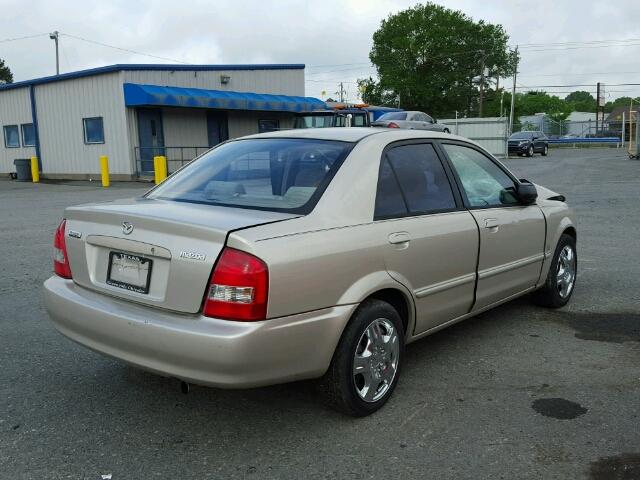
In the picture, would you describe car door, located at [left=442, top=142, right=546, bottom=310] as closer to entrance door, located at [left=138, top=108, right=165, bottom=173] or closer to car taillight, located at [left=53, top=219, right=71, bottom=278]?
car taillight, located at [left=53, top=219, right=71, bottom=278]

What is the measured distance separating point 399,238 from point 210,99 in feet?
73.4

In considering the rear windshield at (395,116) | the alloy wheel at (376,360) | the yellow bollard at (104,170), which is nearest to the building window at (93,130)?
the yellow bollard at (104,170)

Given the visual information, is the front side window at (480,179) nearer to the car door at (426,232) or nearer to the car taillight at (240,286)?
the car door at (426,232)

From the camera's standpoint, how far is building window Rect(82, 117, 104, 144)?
79.1ft

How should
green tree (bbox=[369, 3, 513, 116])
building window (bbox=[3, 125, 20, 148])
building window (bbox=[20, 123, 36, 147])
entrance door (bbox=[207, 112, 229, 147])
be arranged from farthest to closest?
green tree (bbox=[369, 3, 513, 116]) → building window (bbox=[3, 125, 20, 148]) → building window (bbox=[20, 123, 36, 147]) → entrance door (bbox=[207, 112, 229, 147])

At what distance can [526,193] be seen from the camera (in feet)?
15.6

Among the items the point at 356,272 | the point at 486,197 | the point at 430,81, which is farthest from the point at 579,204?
the point at 430,81

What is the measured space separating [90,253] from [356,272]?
146 cm

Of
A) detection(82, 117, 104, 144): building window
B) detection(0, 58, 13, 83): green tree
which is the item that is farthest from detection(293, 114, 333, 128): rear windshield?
detection(0, 58, 13, 83): green tree

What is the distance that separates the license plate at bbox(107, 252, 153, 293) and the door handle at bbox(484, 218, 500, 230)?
2.34 meters

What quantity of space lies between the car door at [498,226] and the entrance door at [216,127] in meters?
22.8

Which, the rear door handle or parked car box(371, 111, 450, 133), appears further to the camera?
parked car box(371, 111, 450, 133)

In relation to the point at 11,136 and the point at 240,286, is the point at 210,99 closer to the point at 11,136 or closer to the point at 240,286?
the point at 11,136

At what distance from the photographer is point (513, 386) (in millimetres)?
3852
